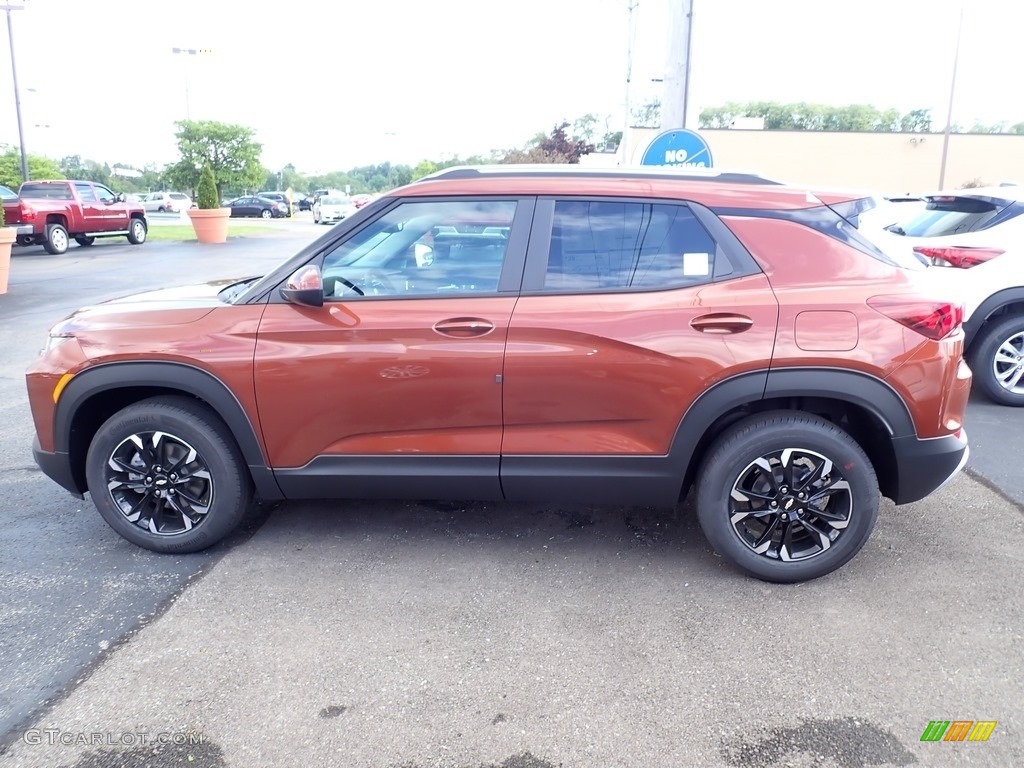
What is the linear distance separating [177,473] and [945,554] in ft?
12.3

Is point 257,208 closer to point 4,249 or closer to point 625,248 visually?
point 4,249

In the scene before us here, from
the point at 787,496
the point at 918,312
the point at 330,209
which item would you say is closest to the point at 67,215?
the point at 330,209

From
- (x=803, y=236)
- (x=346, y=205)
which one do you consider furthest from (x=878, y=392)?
(x=346, y=205)

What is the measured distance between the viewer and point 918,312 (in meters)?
3.21

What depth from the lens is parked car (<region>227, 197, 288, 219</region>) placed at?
146 ft

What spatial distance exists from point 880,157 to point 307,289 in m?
47.7

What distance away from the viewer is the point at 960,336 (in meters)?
3.38

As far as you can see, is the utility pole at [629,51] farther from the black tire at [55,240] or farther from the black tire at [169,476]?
the black tire at [169,476]

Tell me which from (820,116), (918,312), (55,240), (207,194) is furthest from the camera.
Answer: (820,116)

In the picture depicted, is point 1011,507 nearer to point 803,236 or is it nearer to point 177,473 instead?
point 803,236

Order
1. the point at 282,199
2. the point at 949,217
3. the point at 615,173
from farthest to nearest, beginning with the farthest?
1. the point at 282,199
2. the point at 949,217
3. the point at 615,173

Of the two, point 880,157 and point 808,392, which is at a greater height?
point 880,157

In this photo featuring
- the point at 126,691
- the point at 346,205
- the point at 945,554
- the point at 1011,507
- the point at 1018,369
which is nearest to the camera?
the point at 126,691

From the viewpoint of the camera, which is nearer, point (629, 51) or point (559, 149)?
point (629, 51)
